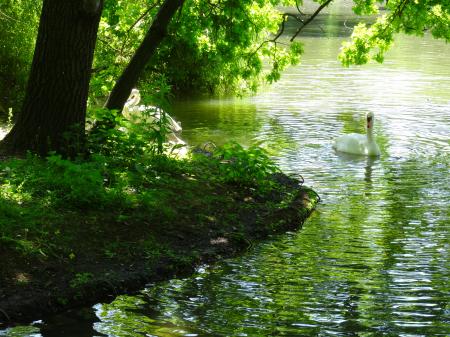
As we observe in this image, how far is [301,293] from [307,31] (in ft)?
147

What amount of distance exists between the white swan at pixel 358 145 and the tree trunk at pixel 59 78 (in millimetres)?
8221

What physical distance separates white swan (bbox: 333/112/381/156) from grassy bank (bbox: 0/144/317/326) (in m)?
5.42

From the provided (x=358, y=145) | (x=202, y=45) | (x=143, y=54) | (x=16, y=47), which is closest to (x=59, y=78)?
(x=143, y=54)

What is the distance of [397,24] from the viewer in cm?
1712

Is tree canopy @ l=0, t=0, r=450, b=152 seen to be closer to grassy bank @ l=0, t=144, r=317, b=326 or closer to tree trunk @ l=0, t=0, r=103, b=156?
tree trunk @ l=0, t=0, r=103, b=156

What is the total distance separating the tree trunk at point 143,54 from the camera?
12539 millimetres

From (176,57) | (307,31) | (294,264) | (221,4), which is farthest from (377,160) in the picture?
(307,31)

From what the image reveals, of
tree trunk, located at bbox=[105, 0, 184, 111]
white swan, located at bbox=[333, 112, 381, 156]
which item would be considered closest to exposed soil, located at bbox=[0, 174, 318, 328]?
tree trunk, located at bbox=[105, 0, 184, 111]

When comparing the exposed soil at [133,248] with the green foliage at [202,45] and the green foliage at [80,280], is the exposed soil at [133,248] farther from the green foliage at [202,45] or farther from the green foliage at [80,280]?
the green foliage at [202,45]

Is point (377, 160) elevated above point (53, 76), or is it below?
below

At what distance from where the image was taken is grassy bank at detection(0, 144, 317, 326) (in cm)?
799

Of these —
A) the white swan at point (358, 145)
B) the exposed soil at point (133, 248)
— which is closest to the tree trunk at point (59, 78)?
the exposed soil at point (133, 248)

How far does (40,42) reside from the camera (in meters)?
10.9

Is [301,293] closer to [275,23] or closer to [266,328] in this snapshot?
[266,328]
